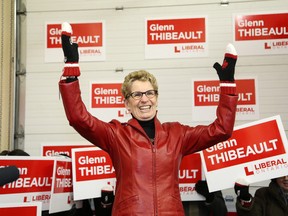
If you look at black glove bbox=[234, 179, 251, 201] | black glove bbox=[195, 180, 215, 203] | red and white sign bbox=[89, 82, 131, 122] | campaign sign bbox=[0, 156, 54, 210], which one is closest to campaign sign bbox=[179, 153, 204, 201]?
black glove bbox=[195, 180, 215, 203]

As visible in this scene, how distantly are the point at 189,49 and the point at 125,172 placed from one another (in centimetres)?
282

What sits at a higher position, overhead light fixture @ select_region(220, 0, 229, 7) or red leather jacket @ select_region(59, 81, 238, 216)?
overhead light fixture @ select_region(220, 0, 229, 7)

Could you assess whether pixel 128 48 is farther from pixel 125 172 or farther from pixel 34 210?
pixel 125 172

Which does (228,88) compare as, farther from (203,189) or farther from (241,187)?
(203,189)

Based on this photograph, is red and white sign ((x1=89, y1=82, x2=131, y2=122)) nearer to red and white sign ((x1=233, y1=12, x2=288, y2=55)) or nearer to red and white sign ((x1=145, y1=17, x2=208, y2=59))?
red and white sign ((x1=145, y1=17, x2=208, y2=59))

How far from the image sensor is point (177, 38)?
4637 mm

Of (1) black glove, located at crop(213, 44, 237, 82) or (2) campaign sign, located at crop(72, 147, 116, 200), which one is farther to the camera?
(2) campaign sign, located at crop(72, 147, 116, 200)

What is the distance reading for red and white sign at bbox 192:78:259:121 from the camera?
4.47 m

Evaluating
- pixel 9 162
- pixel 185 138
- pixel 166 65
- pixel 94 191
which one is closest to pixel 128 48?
pixel 166 65

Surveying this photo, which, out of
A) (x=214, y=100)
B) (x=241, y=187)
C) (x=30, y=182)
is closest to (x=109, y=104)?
(x=214, y=100)

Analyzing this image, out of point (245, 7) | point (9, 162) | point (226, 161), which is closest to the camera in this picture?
point (9, 162)

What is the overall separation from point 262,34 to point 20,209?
10.1 ft

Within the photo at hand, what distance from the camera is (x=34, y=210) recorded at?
111 inches

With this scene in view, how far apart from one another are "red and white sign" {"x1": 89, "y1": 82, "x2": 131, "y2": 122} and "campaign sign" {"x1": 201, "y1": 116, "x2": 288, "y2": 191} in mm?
1514
